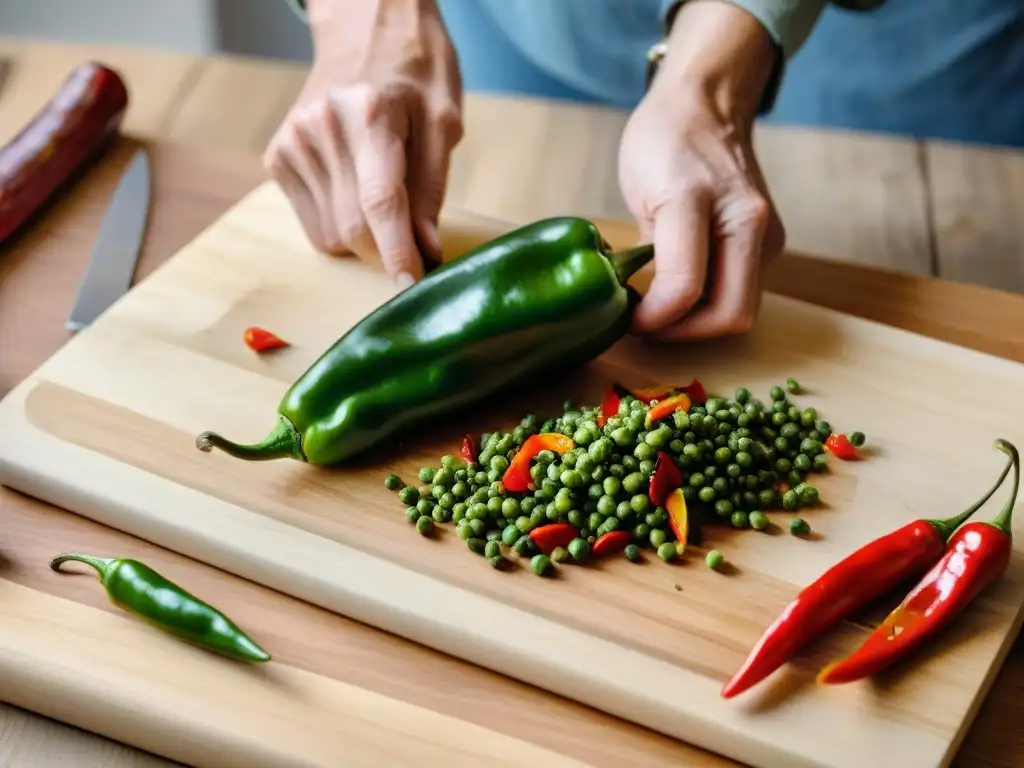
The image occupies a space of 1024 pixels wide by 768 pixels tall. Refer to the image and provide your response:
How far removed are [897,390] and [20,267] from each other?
130 centimetres

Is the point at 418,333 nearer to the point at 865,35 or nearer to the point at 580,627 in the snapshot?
the point at 580,627

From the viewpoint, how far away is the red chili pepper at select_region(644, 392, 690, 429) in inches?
49.8

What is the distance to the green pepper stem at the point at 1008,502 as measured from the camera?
1.18 metres

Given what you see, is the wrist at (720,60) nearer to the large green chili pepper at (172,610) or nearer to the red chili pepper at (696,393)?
the red chili pepper at (696,393)

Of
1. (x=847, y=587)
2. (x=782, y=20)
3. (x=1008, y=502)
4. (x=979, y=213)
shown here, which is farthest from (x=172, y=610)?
(x=979, y=213)

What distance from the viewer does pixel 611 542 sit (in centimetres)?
121

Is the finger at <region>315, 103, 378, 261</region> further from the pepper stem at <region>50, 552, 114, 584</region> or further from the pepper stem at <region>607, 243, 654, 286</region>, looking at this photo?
the pepper stem at <region>50, 552, 114, 584</region>

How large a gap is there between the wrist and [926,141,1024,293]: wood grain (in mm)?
435

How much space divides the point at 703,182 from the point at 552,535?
1.87ft

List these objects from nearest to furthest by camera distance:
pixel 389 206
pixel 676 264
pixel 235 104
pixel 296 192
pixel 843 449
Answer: pixel 843 449
pixel 676 264
pixel 389 206
pixel 296 192
pixel 235 104

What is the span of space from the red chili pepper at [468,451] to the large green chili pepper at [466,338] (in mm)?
63

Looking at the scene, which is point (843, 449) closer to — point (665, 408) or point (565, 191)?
point (665, 408)

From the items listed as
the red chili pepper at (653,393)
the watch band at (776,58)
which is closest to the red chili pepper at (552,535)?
the red chili pepper at (653,393)

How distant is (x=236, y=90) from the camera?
2.23m
